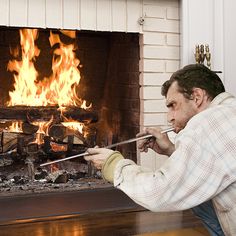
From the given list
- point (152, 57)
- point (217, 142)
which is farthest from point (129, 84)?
point (217, 142)

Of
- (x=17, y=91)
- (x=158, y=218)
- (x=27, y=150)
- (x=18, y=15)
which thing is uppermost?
(x=18, y=15)

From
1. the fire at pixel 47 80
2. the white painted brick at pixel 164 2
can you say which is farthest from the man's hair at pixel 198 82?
the fire at pixel 47 80

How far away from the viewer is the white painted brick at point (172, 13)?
2.81 meters

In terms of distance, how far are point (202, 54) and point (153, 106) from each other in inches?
16.6

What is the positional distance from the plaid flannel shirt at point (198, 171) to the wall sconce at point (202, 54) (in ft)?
4.54

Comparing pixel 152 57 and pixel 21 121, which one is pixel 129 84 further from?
pixel 21 121

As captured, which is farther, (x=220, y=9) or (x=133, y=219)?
(x=220, y=9)

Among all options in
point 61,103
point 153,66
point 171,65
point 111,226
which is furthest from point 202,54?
point 111,226

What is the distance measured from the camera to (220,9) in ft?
9.47

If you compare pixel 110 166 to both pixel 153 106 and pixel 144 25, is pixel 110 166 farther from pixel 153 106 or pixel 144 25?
pixel 144 25

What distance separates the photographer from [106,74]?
3332 millimetres

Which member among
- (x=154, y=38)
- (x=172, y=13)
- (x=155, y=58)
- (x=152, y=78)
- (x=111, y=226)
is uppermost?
(x=172, y=13)

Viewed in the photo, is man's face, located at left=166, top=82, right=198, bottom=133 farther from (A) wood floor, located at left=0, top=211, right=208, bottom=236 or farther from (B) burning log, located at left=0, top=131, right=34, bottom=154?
(B) burning log, located at left=0, top=131, right=34, bottom=154

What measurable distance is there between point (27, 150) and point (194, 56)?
45.8 inches
